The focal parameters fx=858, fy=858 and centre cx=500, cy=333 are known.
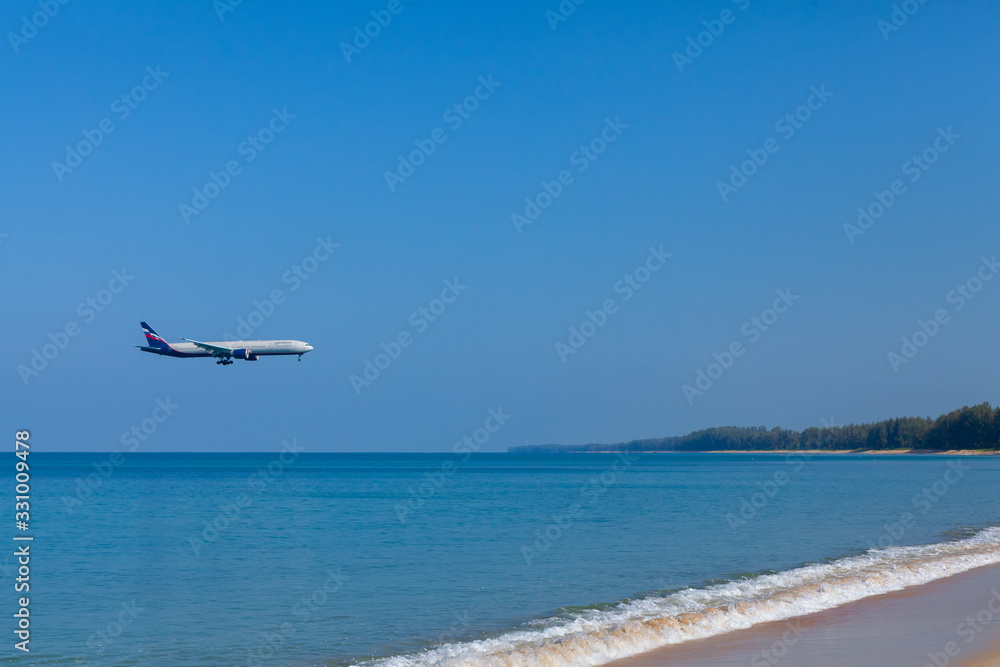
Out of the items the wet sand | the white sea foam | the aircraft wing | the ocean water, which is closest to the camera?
the wet sand

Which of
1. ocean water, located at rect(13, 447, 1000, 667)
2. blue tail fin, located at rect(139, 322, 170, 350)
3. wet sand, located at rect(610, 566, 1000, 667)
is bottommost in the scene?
→ blue tail fin, located at rect(139, 322, 170, 350)

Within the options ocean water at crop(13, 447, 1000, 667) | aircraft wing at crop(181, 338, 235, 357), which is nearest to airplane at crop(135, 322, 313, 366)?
aircraft wing at crop(181, 338, 235, 357)

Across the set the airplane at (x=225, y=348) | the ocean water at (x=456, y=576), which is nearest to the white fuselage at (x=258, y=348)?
the airplane at (x=225, y=348)

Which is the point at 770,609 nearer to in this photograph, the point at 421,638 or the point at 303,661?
the point at 421,638

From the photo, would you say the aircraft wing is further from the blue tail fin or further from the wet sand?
the wet sand

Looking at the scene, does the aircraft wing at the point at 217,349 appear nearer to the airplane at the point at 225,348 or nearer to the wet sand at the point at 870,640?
the airplane at the point at 225,348

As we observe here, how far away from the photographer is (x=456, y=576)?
2414 centimetres

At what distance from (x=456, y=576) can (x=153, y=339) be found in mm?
58857

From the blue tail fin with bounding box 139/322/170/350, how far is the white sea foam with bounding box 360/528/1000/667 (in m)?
62.5

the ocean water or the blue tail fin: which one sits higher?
the ocean water

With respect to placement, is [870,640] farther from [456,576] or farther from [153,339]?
[153,339]

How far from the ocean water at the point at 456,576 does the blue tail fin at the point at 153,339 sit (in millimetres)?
28145

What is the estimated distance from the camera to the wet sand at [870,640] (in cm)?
1359

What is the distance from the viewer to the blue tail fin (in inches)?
2923
